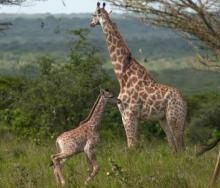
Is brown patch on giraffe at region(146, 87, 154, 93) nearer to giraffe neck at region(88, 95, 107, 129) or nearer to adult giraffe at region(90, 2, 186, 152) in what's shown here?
adult giraffe at region(90, 2, 186, 152)

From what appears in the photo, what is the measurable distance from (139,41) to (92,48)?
6777 cm

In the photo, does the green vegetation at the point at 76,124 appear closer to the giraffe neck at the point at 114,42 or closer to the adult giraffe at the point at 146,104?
the adult giraffe at the point at 146,104

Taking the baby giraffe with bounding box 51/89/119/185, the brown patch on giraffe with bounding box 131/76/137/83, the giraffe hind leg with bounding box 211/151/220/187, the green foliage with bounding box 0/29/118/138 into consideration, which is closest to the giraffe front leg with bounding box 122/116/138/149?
the brown patch on giraffe with bounding box 131/76/137/83

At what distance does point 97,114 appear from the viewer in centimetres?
1011

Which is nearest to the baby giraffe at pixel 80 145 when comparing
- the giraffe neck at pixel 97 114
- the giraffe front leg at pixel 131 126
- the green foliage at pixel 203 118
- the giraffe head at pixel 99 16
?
the giraffe neck at pixel 97 114

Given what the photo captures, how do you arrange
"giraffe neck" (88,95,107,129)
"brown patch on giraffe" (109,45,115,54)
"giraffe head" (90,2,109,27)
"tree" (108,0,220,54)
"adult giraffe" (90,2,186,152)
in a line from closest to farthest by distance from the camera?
"tree" (108,0,220,54) → "giraffe neck" (88,95,107,129) → "adult giraffe" (90,2,186,152) → "giraffe head" (90,2,109,27) → "brown patch on giraffe" (109,45,115,54)

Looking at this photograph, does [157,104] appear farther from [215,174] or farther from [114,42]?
[215,174]

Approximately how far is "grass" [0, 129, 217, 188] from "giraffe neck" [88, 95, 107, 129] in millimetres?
448

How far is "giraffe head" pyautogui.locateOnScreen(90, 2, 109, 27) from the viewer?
12.8m

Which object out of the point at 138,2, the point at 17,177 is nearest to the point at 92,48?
the point at 17,177

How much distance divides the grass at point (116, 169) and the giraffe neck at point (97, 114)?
448 millimetres

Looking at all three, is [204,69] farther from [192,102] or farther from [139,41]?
[139,41]

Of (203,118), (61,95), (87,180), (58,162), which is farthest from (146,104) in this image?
(203,118)

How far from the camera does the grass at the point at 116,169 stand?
8957 millimetres
